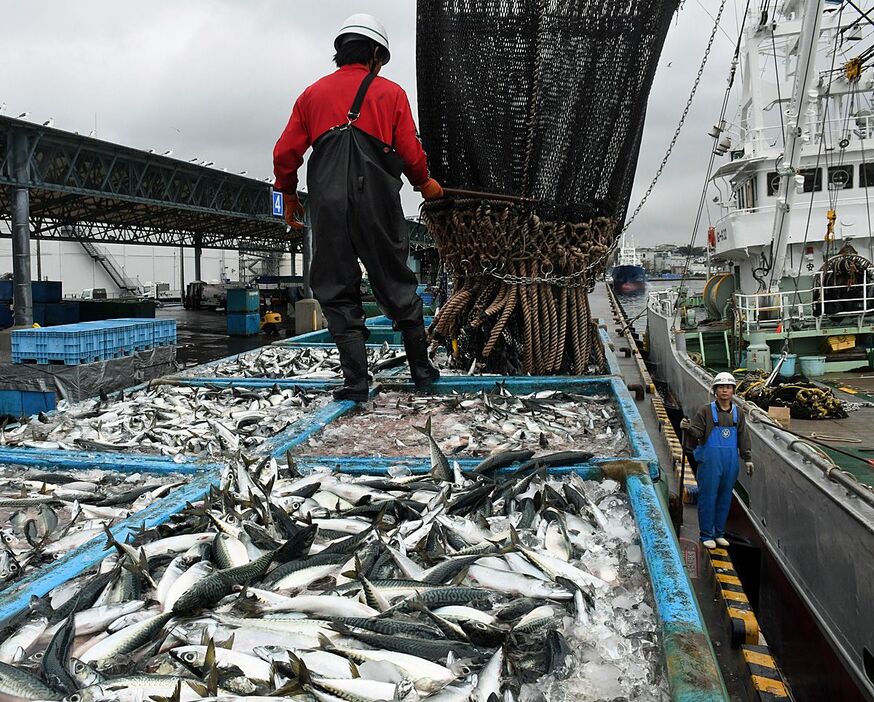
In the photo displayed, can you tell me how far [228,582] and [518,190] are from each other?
5163 mm

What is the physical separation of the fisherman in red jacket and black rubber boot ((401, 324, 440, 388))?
38 cm

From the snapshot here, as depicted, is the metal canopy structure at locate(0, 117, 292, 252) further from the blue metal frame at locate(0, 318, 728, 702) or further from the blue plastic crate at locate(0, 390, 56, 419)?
the blue metal frame at locate(0, 318, 728, 702)

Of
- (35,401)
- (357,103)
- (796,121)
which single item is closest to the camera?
(357,103)

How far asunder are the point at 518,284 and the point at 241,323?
24963mm

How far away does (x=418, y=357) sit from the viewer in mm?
6246

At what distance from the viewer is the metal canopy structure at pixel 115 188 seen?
2097cm

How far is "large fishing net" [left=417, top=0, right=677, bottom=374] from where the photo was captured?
21.6ft

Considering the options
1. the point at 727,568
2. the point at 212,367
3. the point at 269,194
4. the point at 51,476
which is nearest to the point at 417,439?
the point at 51,476

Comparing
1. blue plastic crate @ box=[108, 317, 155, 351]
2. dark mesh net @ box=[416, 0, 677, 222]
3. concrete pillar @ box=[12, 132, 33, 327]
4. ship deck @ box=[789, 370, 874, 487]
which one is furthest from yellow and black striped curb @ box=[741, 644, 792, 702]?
concrete pillar @ box=[12, 132, 33, 327]

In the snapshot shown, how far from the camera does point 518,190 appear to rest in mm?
6723

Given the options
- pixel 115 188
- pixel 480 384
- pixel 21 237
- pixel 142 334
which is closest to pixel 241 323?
pixel 115 188

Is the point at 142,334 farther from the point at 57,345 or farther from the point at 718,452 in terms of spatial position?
the point at 718,452

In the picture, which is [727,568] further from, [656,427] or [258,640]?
[258,640]

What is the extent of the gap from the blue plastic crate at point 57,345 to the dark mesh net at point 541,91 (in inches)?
225
